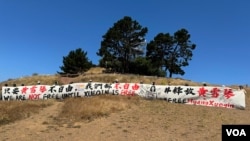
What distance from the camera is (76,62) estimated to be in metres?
71.8

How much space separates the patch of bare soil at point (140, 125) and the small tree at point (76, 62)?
36.9 meters

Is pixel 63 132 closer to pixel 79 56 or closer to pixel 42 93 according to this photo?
pixel 42 93

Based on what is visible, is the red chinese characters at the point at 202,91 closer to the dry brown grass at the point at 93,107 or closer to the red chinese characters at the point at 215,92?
the red chinese characters at the point at 215,92

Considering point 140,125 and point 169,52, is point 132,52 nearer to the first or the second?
point 169,52

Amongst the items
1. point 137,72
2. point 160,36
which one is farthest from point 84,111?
point 160,36

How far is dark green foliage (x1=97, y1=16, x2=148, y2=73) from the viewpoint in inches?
2792

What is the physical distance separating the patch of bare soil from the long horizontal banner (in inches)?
44.9

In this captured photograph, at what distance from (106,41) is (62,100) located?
3397 centimetres

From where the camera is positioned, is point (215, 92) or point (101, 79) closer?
point (215, 92)

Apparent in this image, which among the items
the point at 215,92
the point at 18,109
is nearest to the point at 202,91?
the point at 215,92

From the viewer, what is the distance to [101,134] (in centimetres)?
2634

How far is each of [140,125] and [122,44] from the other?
4522cm

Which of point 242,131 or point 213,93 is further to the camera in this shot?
point 213,93

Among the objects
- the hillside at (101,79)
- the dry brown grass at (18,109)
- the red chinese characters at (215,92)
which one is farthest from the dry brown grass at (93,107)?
the hillside at (101,79)
